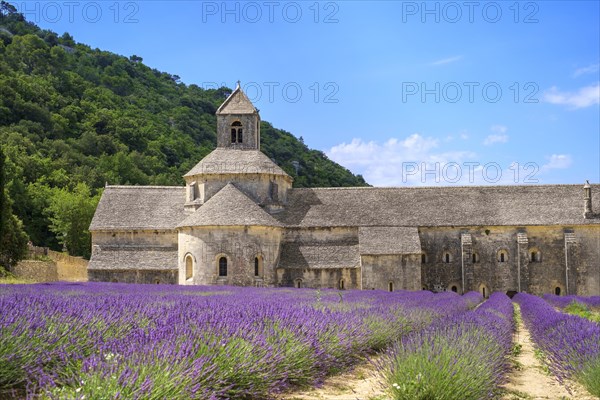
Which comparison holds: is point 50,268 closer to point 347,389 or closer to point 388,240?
point 388,240

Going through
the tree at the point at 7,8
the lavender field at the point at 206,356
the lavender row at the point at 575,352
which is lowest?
the lavender row at the point at 575,352

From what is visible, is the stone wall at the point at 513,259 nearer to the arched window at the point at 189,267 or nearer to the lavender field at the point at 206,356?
the arched window at the point at 189,267

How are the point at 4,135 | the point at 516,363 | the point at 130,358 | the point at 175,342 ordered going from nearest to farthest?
the point at 130,358
the point at 175,342
the point at 516,363
the point at 4,135

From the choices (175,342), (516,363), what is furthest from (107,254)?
(175,342)

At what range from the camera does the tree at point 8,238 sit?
38.8 m

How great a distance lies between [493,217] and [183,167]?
5063 centimetres

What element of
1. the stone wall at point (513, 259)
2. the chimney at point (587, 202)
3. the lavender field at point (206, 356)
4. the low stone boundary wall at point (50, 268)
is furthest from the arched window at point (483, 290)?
the lavender field at point (206, 356)

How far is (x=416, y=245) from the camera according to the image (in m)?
40.4

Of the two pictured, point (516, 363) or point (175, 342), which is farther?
point (516, 363)

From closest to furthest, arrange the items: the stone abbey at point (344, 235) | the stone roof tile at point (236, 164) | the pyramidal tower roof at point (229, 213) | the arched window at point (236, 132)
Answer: the pyramidal tower roof at point (229, 213)
the stone abbey at point (344, 235)
the stone roof tile at point (236, 164)
the arched window at point (236, 132)

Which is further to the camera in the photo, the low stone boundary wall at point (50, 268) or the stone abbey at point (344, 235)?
the low stone boundary wall at point (50, 268)

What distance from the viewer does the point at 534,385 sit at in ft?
36.7

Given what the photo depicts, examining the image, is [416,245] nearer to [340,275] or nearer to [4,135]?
[340,275]

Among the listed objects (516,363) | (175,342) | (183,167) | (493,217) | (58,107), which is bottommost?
(516,363)
